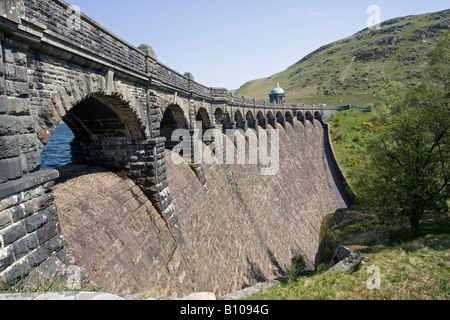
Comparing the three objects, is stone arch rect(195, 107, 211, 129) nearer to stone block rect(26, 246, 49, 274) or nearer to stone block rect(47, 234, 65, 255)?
stone block rect(47, 234, 65, 255)

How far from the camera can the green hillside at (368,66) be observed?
308 ft

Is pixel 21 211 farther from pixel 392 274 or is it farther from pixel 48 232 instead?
pixel 392 274

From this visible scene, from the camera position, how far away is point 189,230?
13219 mm

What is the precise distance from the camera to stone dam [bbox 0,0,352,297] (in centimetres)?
482

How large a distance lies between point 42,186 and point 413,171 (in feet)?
52.6

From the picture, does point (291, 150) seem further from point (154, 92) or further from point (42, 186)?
point (42, 186)

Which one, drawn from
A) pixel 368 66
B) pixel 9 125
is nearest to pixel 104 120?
pixel 9 125

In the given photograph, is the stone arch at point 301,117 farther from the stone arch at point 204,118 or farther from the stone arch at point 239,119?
the stone arch at point 204,118

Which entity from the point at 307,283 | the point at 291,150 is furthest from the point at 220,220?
the point at 291,150

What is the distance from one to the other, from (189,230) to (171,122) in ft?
24.0

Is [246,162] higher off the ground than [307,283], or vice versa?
[246,162]

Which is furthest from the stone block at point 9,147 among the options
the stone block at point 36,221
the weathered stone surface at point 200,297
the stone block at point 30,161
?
the weathered stone surface at point 200,297

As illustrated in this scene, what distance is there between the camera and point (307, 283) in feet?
28.9

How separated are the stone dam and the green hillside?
265 feet
